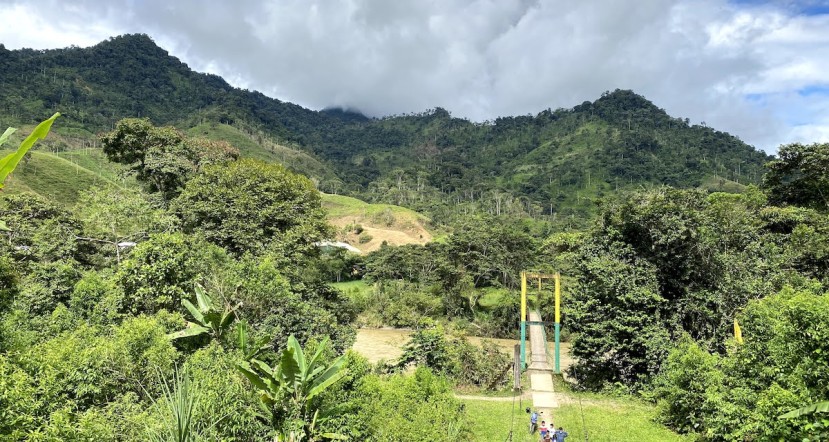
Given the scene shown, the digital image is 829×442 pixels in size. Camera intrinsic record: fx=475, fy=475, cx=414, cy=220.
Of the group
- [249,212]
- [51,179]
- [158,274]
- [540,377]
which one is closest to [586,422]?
[540,377]

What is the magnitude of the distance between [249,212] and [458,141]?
500 ft

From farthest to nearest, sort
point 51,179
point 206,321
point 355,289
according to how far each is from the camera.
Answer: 1. point 51,179
2. point 355,289
3. point 206,321

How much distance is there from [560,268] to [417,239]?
3253 centimetres

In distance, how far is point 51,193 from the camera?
53.7m

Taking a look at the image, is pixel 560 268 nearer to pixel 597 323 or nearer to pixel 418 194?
pixel 597 323

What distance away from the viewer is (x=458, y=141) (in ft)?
550

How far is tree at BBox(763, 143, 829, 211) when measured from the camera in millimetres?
26027

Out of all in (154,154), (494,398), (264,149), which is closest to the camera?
(494,398)

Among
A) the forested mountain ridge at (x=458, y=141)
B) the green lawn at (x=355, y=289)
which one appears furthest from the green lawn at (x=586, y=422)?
the forested mountain ridge at (x=458, y=141)

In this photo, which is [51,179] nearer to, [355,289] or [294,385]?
[355,289]

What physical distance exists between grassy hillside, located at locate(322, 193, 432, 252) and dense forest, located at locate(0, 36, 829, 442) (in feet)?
75.5

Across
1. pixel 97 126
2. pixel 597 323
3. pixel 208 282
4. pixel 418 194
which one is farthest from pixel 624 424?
pixel 97 126

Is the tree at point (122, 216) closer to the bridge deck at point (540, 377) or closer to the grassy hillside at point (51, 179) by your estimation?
the bridge deck at point (540, 377)

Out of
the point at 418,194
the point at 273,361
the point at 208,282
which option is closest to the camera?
the point at 273,361
